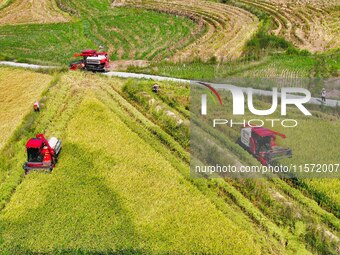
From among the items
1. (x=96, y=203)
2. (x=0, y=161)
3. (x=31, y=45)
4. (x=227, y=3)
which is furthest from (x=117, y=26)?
(x=96, y=203)

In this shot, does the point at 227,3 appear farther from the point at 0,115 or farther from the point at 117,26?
the point at 0,115

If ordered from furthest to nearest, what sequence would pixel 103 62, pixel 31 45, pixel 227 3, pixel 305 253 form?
pixel 227 3
pixel 31 45
pixel 103 62
pixel 305 253

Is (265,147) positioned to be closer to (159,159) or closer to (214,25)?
(159,159)

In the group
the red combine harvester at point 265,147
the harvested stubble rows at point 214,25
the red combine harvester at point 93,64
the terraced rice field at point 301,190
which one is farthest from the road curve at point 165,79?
the red combine harvester at point 265,147

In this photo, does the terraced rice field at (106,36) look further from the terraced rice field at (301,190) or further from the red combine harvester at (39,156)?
the terraced rice field at (301,190)

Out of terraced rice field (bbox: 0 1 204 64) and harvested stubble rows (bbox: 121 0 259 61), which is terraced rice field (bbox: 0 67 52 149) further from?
harvested stubble rows (bbox: 121 0 259 61)

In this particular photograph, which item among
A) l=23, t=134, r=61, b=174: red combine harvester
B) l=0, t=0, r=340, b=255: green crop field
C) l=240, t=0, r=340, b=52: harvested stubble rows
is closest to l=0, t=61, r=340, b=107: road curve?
l=0, t=0, r=340, b=255: green crop field
